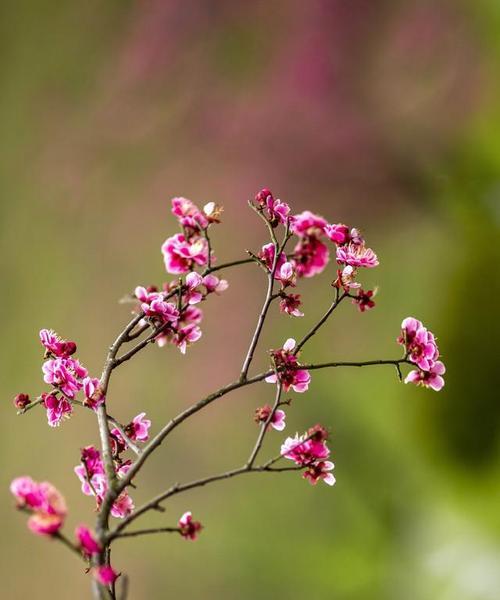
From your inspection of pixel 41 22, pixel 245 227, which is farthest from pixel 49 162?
pixel 245 227

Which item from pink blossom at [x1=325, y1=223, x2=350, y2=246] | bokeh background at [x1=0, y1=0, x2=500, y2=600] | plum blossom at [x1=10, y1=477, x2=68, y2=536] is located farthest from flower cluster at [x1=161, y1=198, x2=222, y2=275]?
bokeh background at [x1=0, y1=0, x2=500, y2=600]

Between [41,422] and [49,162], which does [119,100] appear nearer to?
[49,162]

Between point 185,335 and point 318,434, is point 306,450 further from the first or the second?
point 185,335

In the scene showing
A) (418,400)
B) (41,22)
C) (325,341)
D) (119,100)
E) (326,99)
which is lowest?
(418,400)

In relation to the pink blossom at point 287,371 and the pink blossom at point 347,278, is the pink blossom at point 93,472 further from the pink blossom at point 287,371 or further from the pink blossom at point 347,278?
the pink blossom at point 347,278

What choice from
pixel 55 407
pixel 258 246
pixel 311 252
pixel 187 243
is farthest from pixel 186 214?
pixel 258 246

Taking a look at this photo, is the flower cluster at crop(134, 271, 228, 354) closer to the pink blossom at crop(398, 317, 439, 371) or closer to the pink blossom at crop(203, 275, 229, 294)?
the pink blossom at crop(203, 275, 229, 294)

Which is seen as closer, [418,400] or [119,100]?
[418,400]
